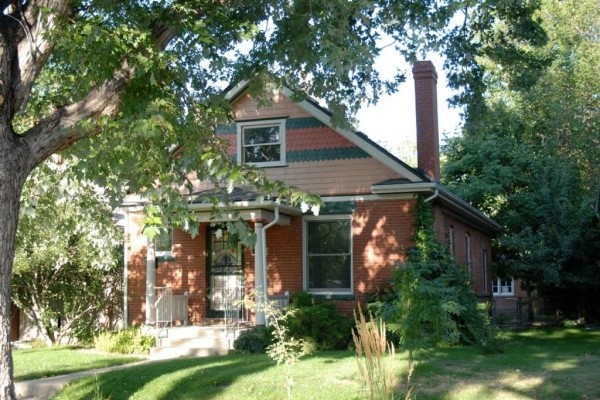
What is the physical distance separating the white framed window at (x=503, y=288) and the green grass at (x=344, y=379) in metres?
23.2

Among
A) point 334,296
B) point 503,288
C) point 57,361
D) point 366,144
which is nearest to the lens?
point 57,361

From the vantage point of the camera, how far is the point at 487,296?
24125 millimetres

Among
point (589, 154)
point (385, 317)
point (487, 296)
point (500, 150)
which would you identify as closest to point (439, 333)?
point (385, 317)

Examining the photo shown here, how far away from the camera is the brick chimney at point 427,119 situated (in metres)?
17.3

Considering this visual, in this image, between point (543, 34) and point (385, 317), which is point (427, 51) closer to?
point (543, 34)

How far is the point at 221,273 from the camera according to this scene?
1794 centimetres

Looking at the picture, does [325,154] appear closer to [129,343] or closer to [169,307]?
[169,307]

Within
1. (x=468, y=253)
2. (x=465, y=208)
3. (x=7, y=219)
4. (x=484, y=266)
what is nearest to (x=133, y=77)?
(x=7, y=219)

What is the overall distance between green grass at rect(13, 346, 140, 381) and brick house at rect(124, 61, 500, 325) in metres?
1.85

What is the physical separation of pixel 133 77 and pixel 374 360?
15.1 ft

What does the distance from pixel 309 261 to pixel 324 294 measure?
0.92 metres

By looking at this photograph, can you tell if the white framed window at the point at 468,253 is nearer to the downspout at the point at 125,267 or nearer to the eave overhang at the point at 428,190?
the eave overhang at the point at 428,190

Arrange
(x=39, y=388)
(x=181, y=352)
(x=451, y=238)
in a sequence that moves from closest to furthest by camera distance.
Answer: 1. (x=39, y=388)
2. (x=181, y=352)
3. (x=451, y=238)

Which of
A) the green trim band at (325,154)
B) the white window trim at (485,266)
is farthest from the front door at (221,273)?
the white window trim at (485,266)
